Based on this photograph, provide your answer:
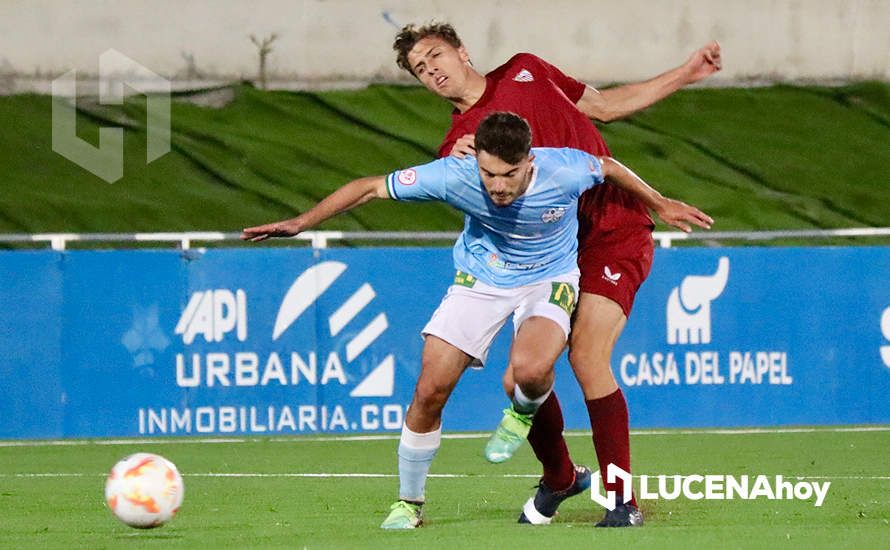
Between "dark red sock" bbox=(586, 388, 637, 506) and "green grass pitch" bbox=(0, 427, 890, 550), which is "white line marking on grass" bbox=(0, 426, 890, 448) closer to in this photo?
"green grass pitch" bbox=(0, 427, 890, 550)

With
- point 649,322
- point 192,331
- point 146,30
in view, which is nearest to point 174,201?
point 146,30

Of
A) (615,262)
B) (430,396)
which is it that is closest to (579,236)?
(615,262)

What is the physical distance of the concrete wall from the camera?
1880cm

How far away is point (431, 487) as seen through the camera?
9.57 m

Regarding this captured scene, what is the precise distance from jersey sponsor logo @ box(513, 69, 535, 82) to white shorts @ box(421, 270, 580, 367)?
0.94 metres

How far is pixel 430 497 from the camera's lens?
29.5 ft

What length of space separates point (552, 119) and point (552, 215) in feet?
2.30

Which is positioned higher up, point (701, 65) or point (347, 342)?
point (701, 65)

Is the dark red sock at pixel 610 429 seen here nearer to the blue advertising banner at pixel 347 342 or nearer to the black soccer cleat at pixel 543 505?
the black soccer cleat at pixel 543 505

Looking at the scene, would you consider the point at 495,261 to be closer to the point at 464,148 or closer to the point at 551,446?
the point at 464,148

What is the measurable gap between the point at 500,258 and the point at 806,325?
641 centimetres

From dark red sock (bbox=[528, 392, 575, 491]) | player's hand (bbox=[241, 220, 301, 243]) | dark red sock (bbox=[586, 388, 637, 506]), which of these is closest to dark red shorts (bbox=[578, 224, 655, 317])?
dark red sock (bbox=[586, 388, 637, 506])

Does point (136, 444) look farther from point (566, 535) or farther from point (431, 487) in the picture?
point (566, 535)

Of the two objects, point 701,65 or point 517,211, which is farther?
point 701,65
